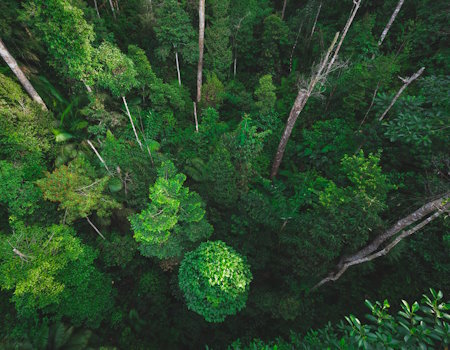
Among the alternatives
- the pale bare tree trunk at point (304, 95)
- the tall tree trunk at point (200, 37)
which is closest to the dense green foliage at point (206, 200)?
the pale bare tree trunk at point (304, 95)

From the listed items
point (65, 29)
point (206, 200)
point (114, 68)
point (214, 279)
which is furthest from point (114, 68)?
point (214, 279)

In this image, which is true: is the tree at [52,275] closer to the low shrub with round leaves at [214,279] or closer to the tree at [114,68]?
the low shrub with round leaves at [214,279]

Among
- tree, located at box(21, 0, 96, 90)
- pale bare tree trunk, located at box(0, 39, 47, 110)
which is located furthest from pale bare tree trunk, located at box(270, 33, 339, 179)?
pale bare tree trunk, located at box(0, 39, 47, 110)

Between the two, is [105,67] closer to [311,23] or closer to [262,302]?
[262,302]

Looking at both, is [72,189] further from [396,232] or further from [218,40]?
[218,40]

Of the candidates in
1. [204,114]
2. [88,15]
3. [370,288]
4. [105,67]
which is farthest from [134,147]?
[370,288]

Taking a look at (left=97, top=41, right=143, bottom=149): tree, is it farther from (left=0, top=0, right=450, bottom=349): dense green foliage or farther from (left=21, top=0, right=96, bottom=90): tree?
(left=21, top=0, right=96, bottom=90): tree
